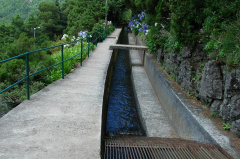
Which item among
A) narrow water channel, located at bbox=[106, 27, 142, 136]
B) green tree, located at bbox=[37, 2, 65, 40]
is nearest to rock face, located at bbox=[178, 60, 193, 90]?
narrow water channel, located at bbox=[106, 27, 142, 136]

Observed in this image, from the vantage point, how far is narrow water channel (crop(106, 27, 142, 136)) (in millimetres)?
6586

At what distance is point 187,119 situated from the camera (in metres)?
4.82

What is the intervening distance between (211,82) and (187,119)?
91 centimetres

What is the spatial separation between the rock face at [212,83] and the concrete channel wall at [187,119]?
0.39 metres

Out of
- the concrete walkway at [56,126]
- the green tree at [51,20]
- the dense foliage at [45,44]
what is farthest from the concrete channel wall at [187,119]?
the green tree at [51,20]

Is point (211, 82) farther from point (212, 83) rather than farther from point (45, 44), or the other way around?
point (45, 44)

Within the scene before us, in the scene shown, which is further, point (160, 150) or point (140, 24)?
point (140, 24)

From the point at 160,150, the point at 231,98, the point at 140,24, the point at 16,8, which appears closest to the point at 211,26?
the point at 231,98

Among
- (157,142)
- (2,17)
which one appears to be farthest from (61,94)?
(2,17)

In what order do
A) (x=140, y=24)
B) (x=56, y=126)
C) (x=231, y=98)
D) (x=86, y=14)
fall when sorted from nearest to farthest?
(x=56, y=126), (x=231, y=98), (x=140, y=24), (x=86, y=14)

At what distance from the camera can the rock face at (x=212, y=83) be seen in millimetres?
4480

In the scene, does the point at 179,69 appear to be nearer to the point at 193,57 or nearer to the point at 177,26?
the point at 193,57

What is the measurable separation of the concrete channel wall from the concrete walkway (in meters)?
1.82

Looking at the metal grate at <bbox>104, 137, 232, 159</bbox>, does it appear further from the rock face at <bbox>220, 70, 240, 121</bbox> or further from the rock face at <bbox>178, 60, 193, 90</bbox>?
the rock face at <bbox>178, 60, 193, 90</bbox>
